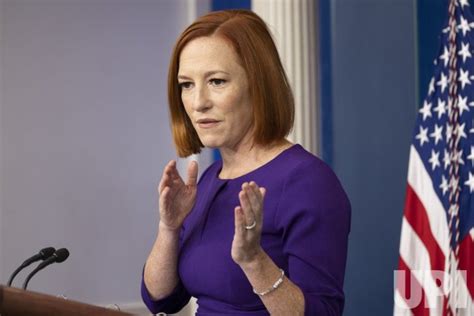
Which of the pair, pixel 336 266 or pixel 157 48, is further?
pixel 157 48

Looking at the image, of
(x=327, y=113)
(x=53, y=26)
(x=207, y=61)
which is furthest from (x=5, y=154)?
(x=207, y=61)

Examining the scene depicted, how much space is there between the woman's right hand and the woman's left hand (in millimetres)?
313

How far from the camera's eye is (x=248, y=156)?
1.91m

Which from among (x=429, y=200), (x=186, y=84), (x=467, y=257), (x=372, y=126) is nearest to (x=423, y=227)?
(x=429, y=200)

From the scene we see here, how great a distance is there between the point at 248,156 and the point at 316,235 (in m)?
0.31

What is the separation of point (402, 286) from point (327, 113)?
1.08 meters

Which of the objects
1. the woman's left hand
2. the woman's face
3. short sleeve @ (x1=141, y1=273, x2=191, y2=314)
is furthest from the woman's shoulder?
short sleeve @ (x1=141, y1=273, x2=191, y2=314)

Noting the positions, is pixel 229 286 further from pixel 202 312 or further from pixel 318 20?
pixel 318 20

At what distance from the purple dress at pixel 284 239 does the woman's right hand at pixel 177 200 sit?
0.05m

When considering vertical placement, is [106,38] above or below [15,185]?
above

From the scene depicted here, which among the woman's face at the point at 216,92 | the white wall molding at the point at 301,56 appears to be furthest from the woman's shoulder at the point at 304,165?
the white wall molding at the point at 301,56

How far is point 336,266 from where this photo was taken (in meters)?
1.68

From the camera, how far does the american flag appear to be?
125 inches

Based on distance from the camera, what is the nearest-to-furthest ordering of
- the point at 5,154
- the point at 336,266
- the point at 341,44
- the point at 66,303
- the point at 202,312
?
the point at 66,303 → the point at 336,266 → the point at 202,312 → the point at 341,44 → the point at 5,154
